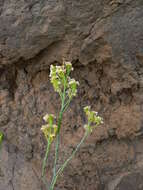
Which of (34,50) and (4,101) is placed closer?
(34,50)

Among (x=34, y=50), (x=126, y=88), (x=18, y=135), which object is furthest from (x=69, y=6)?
(x=18, y=135)

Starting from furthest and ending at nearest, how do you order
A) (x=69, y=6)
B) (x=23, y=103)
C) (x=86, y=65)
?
(x=23, y=103) < (x=86, y=65) < (x=69, y=6)

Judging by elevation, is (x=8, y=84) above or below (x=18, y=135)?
above

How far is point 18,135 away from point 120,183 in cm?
54

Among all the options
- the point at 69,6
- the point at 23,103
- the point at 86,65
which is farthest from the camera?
the point at 23,103

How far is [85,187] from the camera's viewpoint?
144 cm

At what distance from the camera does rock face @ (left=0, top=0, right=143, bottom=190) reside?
4.07 ft

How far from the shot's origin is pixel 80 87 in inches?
55.6

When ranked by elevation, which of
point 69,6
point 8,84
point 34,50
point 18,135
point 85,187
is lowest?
point 85,187

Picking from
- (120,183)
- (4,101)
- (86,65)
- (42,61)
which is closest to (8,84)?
(4,101)

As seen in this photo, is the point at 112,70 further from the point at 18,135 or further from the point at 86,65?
the point at 18,135

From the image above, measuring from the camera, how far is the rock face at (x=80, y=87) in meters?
1.24

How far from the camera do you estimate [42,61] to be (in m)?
1.39

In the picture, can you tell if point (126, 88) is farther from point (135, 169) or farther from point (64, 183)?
point (64, 183)
